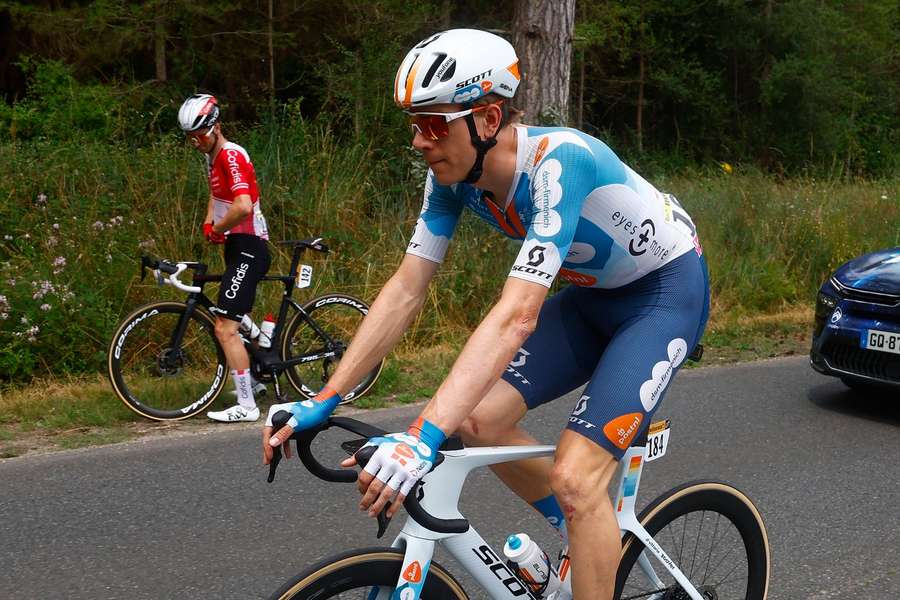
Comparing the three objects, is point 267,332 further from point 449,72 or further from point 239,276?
point 449,72

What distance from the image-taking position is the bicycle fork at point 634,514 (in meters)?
3.07

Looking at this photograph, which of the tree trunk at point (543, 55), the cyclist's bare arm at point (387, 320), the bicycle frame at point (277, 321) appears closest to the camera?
the cyclist's bare arm at point (387, 320)

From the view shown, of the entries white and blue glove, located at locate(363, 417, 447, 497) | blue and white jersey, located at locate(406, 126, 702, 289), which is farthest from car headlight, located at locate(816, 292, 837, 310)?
white and blue glove, located at locate(363, 417, 447, 497)

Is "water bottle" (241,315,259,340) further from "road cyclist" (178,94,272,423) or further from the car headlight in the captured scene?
the car headlight

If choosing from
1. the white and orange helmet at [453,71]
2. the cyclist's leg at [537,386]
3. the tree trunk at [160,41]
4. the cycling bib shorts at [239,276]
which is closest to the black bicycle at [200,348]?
the cycling bib shorts at [239,276]

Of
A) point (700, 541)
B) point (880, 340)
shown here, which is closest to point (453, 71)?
point (700, 541)

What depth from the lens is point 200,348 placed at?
24.5 ft

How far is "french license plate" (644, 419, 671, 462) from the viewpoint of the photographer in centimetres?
316

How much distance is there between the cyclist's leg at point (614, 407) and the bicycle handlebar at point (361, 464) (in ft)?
1.59

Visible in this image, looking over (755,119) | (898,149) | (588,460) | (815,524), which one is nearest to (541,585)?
(588,460)

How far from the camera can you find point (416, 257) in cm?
316

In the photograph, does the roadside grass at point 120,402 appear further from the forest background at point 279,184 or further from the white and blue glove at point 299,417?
the white and blue glove at point 299,417

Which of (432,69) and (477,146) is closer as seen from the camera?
(432,69)

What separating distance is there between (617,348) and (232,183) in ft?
14.3
